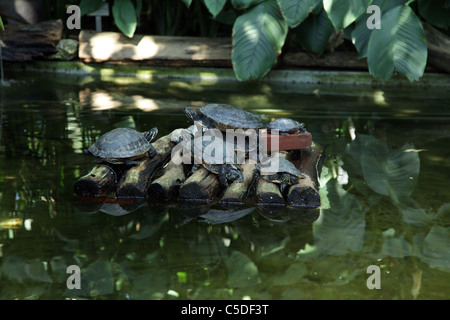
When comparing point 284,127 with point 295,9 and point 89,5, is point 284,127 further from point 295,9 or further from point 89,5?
point 89,5

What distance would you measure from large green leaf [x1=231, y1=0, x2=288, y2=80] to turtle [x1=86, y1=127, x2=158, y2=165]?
323cm

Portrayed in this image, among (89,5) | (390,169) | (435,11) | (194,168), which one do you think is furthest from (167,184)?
(89,5)

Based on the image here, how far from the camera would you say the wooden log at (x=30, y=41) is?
7824mm

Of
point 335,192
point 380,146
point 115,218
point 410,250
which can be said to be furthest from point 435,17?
point 115,218

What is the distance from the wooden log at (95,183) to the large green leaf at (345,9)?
149 inches

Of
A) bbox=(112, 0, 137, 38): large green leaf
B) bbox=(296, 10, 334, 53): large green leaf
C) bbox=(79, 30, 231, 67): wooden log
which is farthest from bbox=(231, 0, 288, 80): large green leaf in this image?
bbox=(112, 0, 137, 38): large green leaf

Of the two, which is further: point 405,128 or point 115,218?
point 405,128

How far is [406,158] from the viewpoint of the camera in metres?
4.21

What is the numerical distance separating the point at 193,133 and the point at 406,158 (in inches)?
68.6

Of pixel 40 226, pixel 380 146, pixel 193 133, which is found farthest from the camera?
pixel 380 146

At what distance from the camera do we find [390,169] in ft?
13.0

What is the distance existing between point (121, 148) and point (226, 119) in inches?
32.3
